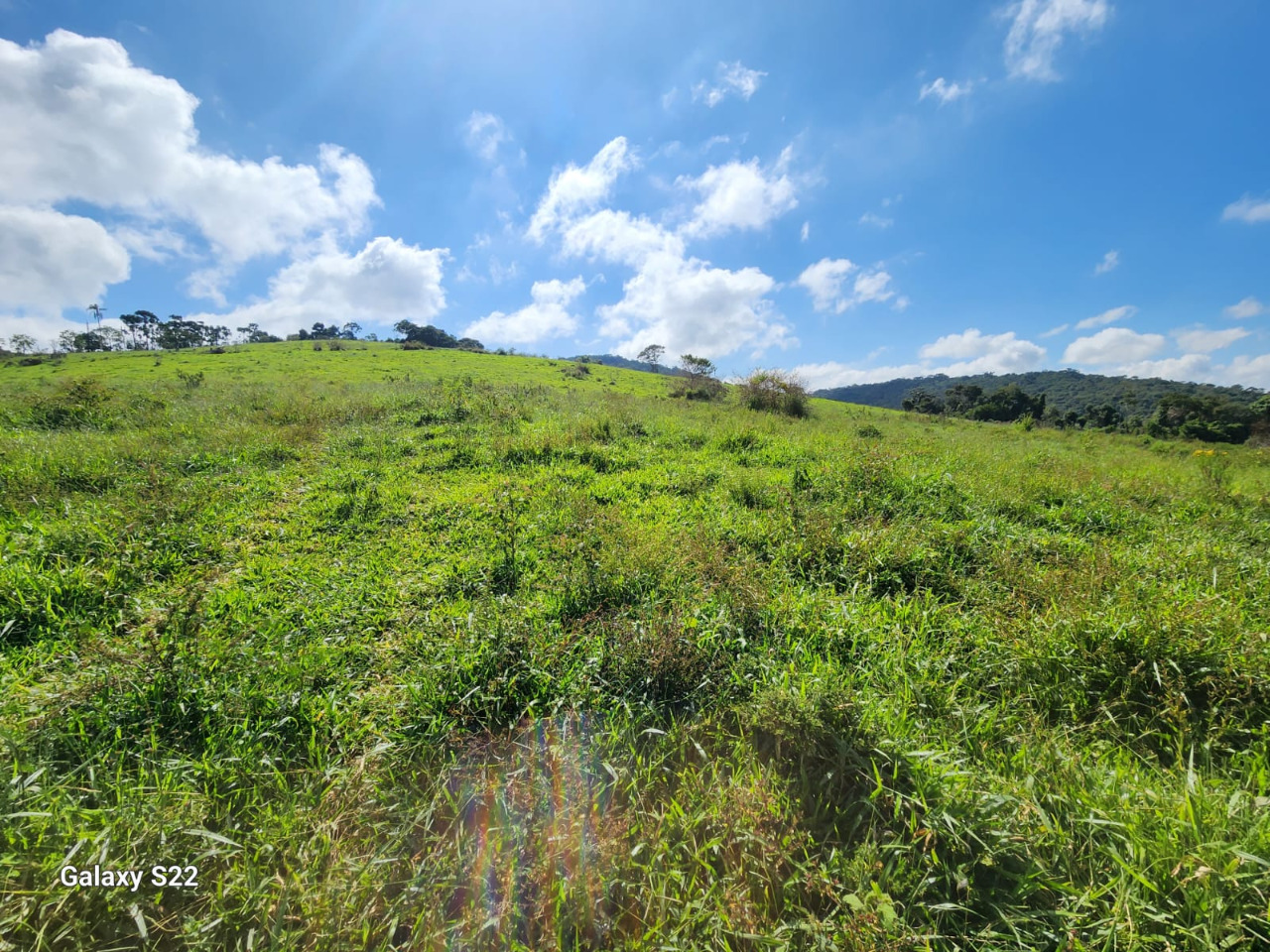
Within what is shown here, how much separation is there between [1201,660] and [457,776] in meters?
5.08

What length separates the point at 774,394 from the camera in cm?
2288

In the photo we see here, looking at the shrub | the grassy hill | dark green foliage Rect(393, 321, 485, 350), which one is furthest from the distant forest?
dark green foliage Rect(393, 321, 485, 350)

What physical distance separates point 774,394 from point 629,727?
72.7 ft

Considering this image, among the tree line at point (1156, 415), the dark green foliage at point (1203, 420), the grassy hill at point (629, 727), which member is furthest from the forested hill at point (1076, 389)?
the grassy hill at point (629, 727)

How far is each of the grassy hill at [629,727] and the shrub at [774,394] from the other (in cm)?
1671

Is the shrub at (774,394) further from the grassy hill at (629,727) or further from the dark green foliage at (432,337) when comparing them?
the dark green foliage at (432,337)

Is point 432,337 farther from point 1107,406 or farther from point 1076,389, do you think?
point 1076,389

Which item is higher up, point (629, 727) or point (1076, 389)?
point (1076, 389)

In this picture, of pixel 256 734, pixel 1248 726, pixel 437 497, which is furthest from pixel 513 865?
pixel 437 497

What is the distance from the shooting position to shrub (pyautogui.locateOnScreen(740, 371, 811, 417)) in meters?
22.4

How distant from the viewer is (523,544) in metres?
5.46

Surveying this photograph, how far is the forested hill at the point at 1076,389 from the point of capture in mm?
96938

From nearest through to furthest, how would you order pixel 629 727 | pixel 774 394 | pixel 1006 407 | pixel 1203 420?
1. pixel 629 727
2. pixel 774 394
3. pixel 1203 420
4. pixel 1006 407

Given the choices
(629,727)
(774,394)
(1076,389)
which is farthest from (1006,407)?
(1076,389)
